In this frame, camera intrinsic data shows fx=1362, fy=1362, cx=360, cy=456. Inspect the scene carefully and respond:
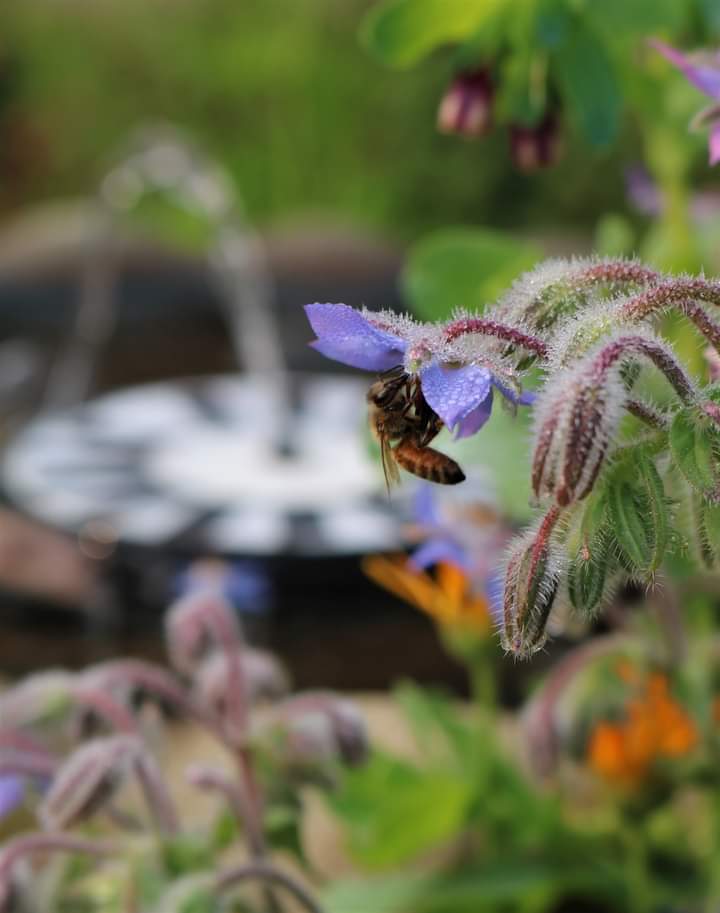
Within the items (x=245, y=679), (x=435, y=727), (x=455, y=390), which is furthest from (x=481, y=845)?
(x=455, y=390)

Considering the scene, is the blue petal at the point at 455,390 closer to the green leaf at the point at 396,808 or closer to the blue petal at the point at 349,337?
the blue petal at the point at 349,337

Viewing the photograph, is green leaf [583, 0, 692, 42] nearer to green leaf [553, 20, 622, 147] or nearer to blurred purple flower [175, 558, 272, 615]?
green leaf [553, 20, 622, 147]

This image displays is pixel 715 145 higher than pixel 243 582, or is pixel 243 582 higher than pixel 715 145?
pixel 243 582

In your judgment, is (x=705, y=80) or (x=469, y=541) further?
(x=469, y=541)

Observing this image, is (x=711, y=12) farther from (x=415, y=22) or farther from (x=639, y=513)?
(x=639, y=513)

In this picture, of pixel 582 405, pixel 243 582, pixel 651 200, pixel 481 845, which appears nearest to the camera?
pixel 582 405

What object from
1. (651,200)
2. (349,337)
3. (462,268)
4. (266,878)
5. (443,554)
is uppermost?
(651,200)

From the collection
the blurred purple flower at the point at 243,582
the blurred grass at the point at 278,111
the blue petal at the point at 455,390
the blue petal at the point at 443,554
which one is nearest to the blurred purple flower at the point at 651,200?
the blue petal at the point at 443,554
